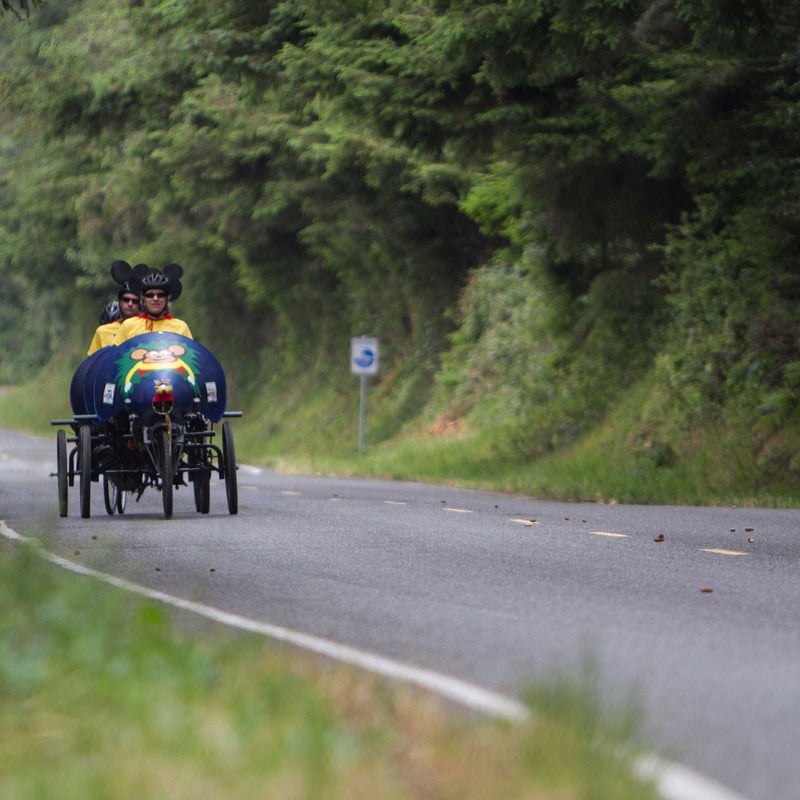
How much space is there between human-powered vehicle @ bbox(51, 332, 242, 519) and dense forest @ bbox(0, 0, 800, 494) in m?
3.20

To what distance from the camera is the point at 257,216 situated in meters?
43.8

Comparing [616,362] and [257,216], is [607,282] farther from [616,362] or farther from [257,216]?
[257,216]

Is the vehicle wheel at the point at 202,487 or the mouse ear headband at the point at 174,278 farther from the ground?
the mouse ear headband at the point at 174,278

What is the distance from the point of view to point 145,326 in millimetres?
17688

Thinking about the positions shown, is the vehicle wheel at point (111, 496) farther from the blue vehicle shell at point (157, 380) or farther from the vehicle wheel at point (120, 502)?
the blue vehicle shell at point (157, 380)

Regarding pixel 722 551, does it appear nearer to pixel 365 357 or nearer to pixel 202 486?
pixel 202 486

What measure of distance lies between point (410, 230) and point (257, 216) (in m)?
3.61

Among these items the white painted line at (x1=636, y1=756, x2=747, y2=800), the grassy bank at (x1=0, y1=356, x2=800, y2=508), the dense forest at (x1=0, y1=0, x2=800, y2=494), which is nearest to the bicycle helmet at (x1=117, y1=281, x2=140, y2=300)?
the dense forest at (x1=0, y1=0, x2=800, y2=494)

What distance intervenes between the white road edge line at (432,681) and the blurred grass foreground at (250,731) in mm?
102

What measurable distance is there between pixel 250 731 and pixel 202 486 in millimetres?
12455

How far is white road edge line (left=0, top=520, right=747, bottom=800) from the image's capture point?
18.1 feet

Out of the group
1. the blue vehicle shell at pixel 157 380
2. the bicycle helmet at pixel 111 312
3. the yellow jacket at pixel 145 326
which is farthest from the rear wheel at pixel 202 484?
the bicycle helmet at pixel 111 312

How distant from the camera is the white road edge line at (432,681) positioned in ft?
18.1

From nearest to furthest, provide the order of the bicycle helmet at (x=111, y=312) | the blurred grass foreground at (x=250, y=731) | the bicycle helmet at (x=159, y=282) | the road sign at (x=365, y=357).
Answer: the blurred grass foreground at (x=250, y=731)
the bicycle helmet at (x=159, y=282)
the bicycle helmet at (x=111, y=312)
the road sign at (x=365, y=357)
